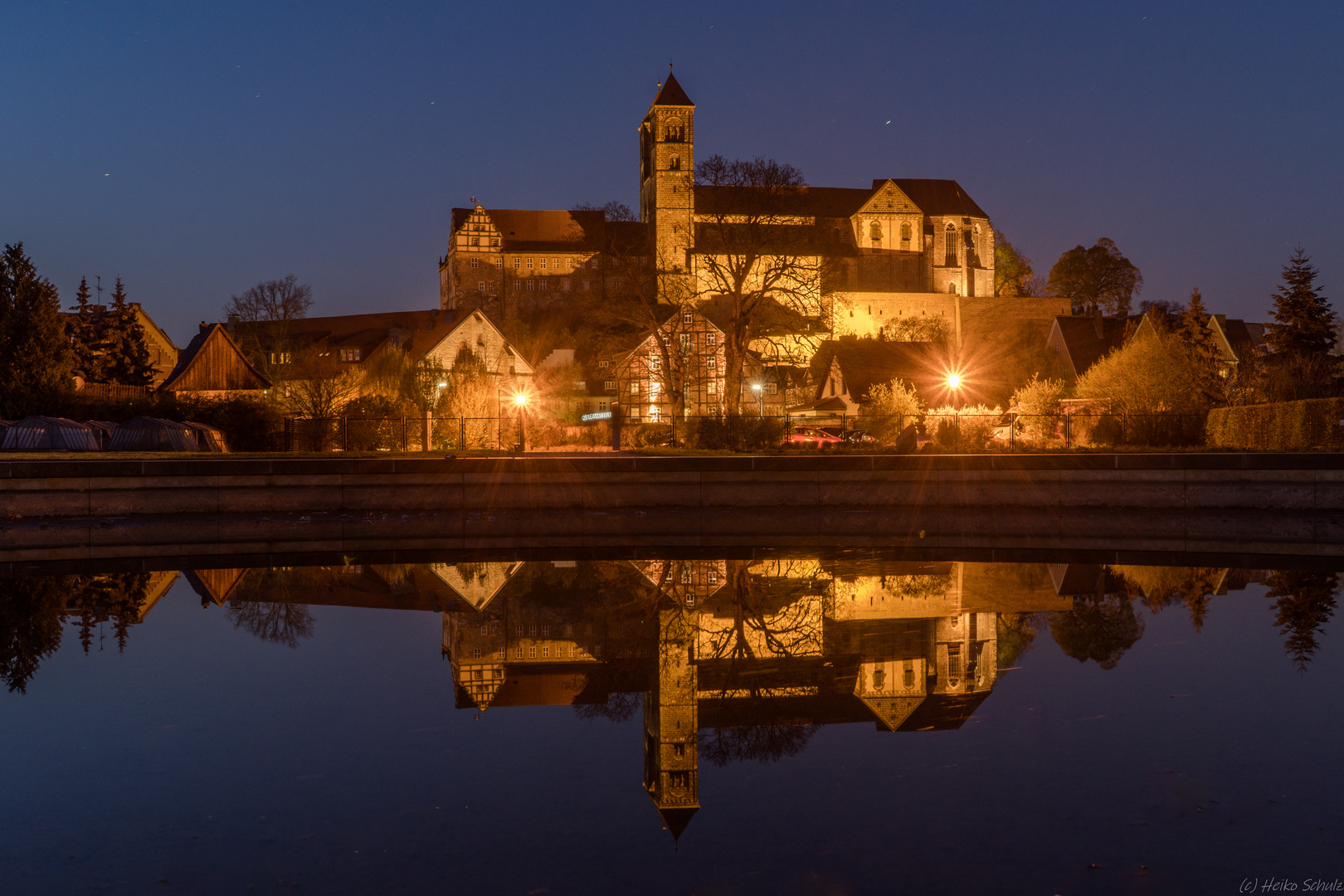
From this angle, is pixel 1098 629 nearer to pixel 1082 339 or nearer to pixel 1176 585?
pixel 1176 585

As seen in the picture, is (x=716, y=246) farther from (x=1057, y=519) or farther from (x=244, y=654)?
(x=244, y=654)

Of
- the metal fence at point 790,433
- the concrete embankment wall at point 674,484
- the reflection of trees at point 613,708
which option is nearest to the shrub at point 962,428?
the metal fence at point 790,433

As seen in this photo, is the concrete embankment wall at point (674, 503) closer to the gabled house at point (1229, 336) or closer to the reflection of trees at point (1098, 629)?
the reflection of trees at point (1098, 629)

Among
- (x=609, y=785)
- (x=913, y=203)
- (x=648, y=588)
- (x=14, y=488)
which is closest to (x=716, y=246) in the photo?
(x=14, y=488)

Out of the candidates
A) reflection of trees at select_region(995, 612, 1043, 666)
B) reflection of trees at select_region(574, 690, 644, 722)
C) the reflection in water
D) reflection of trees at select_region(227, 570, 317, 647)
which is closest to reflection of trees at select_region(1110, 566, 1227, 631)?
the reflection in water

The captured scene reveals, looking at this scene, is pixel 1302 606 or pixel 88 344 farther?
pixel 88 344

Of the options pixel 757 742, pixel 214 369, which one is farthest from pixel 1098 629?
pixel 214 369

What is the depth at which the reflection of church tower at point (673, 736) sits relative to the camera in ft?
21.6

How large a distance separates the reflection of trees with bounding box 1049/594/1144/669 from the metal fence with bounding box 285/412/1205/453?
70.1 feet

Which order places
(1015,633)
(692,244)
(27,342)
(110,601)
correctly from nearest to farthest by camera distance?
(1015,633) < (110,601) < (27,342) < (692,244)

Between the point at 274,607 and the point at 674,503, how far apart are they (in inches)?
501

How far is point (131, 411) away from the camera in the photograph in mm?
37750

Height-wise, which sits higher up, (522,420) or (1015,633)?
(522,420)

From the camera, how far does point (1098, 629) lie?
39.3 feet
